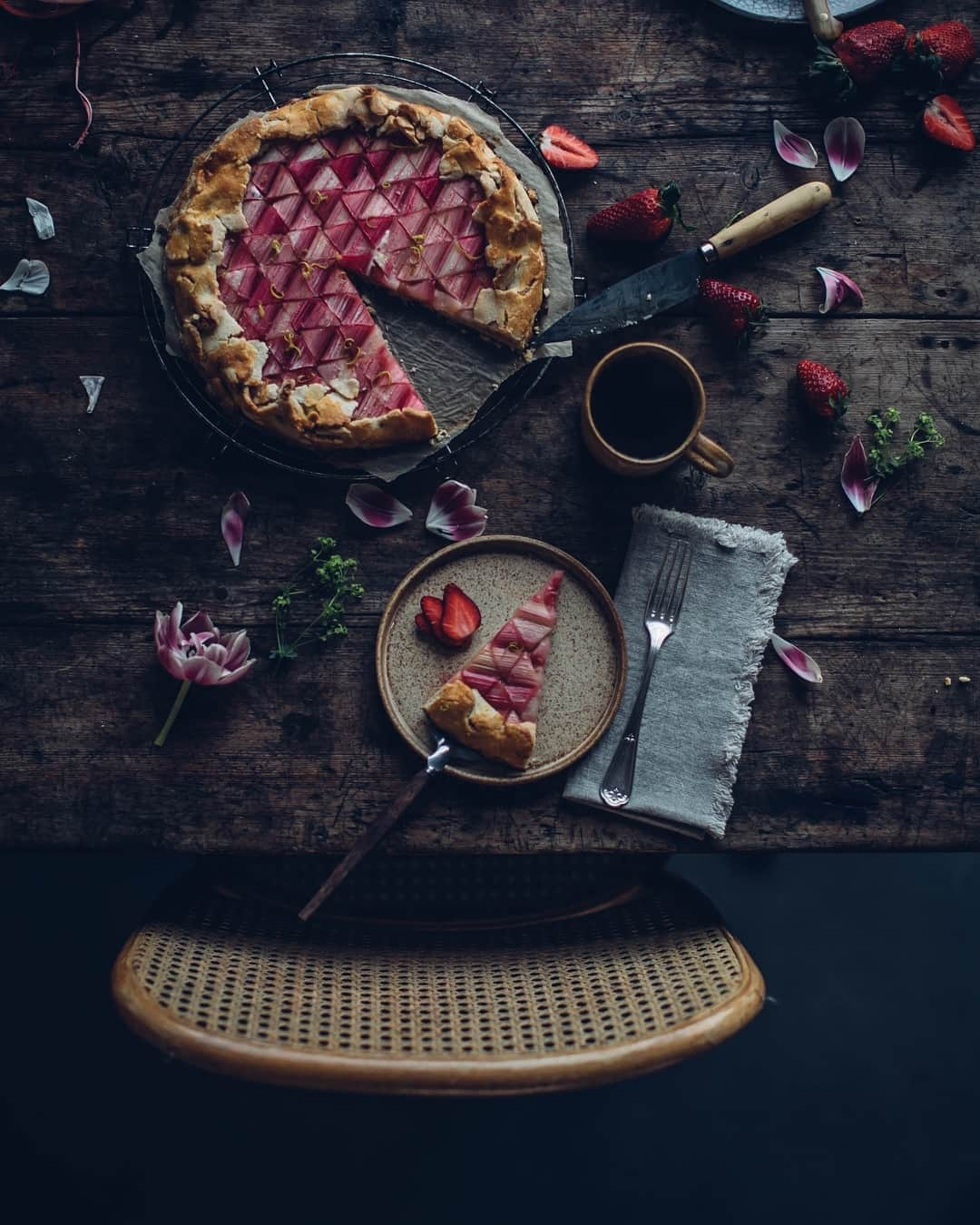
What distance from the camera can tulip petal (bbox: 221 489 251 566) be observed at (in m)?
2.30

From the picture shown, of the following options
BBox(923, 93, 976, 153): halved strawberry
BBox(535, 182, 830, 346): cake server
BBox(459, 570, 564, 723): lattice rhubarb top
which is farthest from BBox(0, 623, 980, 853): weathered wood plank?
BBox(923, 93, 976, 153): halved strawberry

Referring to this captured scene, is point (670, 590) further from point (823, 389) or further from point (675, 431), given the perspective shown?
point (823, 389)

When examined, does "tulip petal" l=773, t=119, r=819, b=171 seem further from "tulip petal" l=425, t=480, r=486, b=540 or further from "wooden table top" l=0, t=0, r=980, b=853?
"tulip petal" l=425, t=480, r=486, b=540

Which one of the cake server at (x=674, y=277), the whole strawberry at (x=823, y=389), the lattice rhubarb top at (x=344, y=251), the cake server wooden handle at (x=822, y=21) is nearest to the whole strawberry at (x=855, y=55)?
the cake server wooden handle at (x=822, y=21)

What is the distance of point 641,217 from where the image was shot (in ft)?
7.48

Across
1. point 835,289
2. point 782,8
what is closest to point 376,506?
point 835,289

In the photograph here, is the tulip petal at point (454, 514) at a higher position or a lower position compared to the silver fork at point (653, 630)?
higher

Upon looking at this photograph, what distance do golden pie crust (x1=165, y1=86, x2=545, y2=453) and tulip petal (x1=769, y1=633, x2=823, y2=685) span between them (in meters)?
0.94

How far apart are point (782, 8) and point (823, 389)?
36.8 inches

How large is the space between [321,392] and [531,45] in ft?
3.32

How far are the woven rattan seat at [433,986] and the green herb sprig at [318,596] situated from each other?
1.99ft

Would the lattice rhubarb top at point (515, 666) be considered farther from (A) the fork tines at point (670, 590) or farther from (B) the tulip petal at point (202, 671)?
(B) the tulip petal at point (202, 671)

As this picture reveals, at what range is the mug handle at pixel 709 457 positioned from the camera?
85.9 inches

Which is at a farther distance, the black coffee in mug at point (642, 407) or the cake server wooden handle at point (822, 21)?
the cake server wooden handle at point (822, 21)
